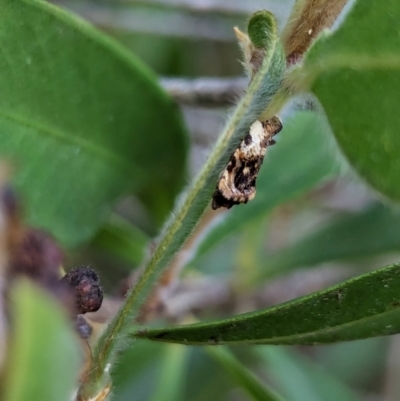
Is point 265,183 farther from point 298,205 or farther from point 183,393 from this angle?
point 183,393

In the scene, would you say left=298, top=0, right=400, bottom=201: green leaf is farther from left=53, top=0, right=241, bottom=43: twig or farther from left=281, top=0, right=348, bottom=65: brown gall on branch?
left=53, top=0, right=241, bottom=43: twig

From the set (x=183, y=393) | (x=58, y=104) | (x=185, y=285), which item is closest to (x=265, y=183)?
(x=185, y=285)

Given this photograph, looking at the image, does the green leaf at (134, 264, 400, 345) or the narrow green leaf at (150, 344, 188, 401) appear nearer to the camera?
the green leaf at (134, 264, 400, 345)

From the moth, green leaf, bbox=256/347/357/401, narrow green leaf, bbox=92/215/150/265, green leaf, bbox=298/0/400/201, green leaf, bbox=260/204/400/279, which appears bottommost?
green leaf, bbox=256/347/357/401

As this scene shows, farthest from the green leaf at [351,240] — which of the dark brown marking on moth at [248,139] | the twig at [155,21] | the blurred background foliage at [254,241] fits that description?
the twig at [155,21]

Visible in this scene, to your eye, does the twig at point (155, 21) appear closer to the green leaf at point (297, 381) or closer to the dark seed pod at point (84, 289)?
the green leaf at point (297, 381)

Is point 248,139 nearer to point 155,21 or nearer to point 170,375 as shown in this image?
point 170,375

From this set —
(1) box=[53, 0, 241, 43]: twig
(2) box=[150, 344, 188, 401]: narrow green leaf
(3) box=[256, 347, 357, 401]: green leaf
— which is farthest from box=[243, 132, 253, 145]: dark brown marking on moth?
(1) box=[53, 0, 241, 43]: twig

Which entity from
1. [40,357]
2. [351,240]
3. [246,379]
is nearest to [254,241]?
[351,240]
